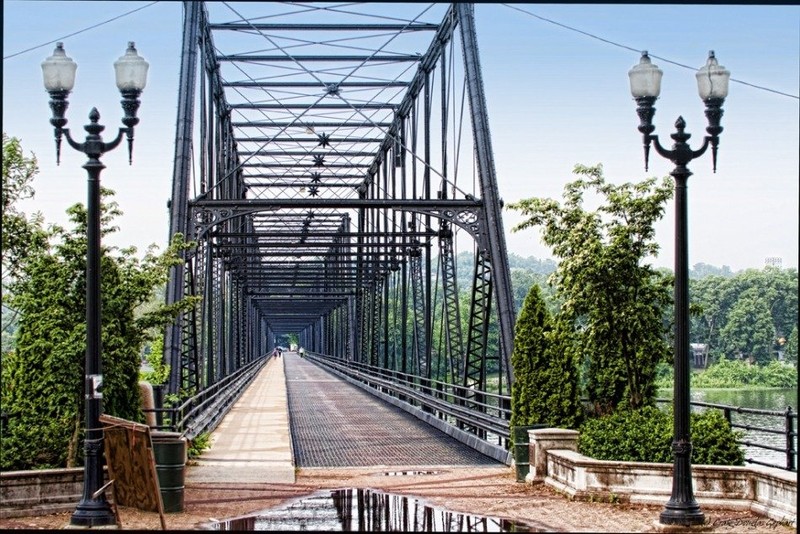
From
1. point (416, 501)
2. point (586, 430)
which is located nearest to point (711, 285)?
point (586, 430)

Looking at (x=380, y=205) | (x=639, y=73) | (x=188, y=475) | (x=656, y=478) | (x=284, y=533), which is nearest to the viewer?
(x=284, y=533)

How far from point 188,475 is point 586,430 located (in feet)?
18.5

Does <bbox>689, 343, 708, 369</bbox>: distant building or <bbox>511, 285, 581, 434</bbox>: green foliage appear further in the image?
<bbox>689, 343, 708, 369</bbox>: distant building

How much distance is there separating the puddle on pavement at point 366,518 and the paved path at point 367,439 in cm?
534

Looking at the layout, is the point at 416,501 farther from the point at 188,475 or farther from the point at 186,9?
the point at 186,9

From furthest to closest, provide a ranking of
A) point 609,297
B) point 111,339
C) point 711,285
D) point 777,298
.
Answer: point 711,285, point 777,298, point 609,297, point 111,339

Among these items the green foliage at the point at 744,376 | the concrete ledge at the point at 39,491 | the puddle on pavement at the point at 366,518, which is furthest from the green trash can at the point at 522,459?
the green foliage at the point at 744,376

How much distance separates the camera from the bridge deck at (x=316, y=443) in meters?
18.8

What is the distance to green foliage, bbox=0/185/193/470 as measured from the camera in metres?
13.9

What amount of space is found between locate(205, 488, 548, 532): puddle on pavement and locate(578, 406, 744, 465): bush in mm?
2369

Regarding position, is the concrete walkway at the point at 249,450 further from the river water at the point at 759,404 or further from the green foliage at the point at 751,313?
the river water at the point at 759,404

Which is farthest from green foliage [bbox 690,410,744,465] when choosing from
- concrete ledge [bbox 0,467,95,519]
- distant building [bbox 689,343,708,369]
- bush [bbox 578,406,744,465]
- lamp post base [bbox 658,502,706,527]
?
distant building [bbox 689,343,708,369]

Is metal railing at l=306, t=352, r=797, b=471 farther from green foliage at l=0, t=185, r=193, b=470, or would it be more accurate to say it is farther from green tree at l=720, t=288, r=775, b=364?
green foliage at l=0, t=185, r=193, b=470

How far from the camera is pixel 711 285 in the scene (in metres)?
40.2
